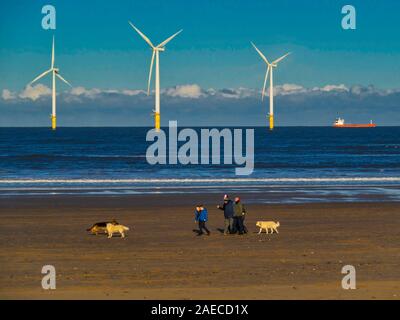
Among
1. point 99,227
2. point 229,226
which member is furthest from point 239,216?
point 99,227

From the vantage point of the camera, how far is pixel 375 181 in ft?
222

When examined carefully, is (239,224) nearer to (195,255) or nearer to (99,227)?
(195,255)

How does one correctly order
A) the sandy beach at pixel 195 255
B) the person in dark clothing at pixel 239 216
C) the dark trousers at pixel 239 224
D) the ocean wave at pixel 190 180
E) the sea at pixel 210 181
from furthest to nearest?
1. the ocean wave at pixel 190 180
2. the sea at pixel 210 181
3. the dark trousers at pixel 239 224
4. the person in dark clothing at pixel 239 216
5. the sandy beach at pixel 195 255

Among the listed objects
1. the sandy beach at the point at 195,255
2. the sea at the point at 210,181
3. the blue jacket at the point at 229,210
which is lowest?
the sandy beach at the point at 195,255

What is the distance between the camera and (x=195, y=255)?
27625 millimetres

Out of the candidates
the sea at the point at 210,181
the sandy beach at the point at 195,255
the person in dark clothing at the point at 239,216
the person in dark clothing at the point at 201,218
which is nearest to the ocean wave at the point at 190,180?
the sea at the point at 210,181

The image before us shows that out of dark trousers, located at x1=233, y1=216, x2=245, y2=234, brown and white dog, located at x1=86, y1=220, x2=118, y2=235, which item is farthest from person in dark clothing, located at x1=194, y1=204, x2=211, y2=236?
brown and white dog, located at x1=86, y1=220, x2=118, y2=235

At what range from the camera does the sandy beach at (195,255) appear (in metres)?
21.8

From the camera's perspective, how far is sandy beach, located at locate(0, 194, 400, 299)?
71.7 ft

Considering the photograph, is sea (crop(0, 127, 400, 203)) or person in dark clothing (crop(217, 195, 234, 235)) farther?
sea (crop(0, 127, 400, 203))

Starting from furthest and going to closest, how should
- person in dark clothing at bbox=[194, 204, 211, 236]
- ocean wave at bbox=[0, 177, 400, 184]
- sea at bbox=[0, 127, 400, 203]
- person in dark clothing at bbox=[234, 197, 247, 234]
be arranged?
ocean wave at bbox=[0, 177, 400, 184], sea at bbox=[0, 127, 400, 203], person in dark clothing at bbox=[234, 197, 247, 234], person in dark clothing at bbox=[194, 204, 211, 236]

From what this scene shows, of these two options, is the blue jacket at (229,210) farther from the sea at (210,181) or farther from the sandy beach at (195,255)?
the sea at (210,181)

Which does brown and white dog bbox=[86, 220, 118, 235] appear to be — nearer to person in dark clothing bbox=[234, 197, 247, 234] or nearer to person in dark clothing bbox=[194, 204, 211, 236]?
A: person in dark clothing bbox=[194, 204, 211, 236]

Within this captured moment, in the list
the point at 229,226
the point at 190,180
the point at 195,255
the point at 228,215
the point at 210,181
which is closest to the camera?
the point at 195,255
